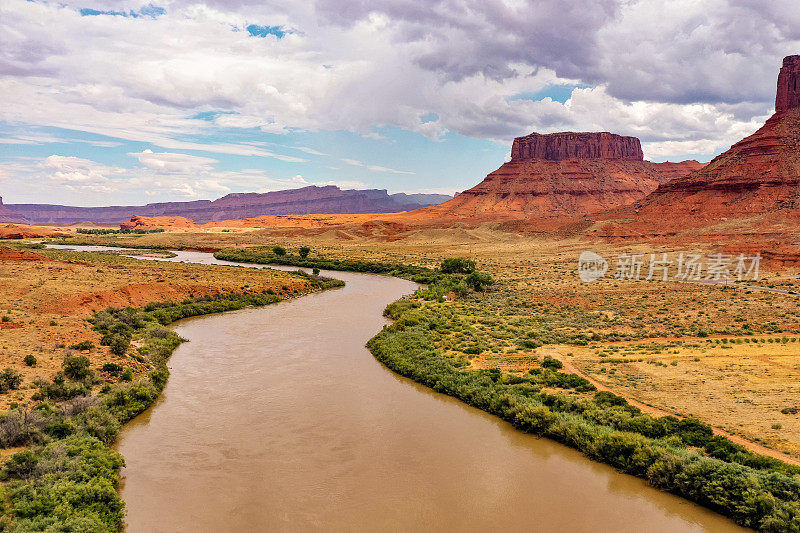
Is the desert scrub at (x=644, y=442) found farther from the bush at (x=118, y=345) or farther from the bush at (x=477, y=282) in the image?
the bush at (x=477, y=282)

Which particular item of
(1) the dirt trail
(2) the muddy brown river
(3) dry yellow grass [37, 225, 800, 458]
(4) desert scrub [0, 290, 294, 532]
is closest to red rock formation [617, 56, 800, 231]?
(3) dry yellow grass [37, 225, 800, 458]

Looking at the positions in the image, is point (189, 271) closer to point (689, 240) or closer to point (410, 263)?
point (410, 263)

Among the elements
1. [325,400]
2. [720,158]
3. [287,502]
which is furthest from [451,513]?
[720,158]

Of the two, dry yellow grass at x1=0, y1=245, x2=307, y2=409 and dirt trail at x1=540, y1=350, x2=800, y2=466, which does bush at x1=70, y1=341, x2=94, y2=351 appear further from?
dirt trail at x1=540, y1=350, x2=800, y2=466

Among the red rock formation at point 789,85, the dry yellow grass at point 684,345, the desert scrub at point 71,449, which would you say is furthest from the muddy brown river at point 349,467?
the red rock formation at point 789,85

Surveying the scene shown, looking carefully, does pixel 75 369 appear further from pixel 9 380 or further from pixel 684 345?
pixel 684 345

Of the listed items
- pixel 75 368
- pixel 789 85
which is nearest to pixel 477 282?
pixel 75 368
